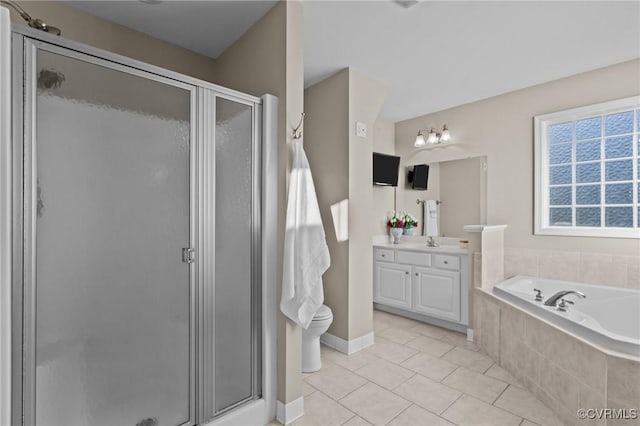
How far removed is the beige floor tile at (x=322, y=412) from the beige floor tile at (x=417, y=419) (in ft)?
0.98

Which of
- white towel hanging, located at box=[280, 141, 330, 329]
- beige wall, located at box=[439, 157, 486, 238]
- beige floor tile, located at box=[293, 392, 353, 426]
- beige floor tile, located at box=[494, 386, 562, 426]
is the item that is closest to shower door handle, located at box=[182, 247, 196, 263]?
white towel hanging, located at box=[280, 141, 330, 329]

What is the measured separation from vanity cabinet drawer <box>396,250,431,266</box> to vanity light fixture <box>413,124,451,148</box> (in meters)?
1.44

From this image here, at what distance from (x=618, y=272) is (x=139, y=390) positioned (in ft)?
12.1

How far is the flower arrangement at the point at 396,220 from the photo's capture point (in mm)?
4059

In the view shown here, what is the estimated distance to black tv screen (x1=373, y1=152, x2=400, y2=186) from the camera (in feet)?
12.7

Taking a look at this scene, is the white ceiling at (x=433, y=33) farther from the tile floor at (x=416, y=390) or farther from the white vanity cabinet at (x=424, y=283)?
the tile floor at (x=416, y=390)

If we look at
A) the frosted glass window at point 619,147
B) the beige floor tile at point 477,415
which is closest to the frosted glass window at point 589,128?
Result: the frosted glass window at point 619,147

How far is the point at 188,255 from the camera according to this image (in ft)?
5.27

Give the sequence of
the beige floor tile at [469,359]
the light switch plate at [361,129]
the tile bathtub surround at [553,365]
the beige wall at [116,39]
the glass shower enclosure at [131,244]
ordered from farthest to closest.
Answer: the light switch plate at [361,129], the beige floor tile at [469,359], the beige wall at [116,39], the tile bathtub surround at [553,365], the glass shower enclosure at [131,244]

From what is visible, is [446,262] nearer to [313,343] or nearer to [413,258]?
[413,258]

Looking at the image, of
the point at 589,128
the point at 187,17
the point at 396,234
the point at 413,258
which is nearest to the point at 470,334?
the point at 413,258

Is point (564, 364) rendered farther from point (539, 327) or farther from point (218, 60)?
point (218, 60)

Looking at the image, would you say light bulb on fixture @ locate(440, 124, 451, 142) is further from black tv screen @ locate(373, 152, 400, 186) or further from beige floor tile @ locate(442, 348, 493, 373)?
beige floor tile @ locate(442, 348, 493, 373)

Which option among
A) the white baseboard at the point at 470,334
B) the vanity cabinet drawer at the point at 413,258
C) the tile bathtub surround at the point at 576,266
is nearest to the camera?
the tile bathtub surround at the point at 576,266
